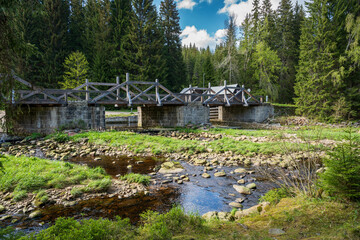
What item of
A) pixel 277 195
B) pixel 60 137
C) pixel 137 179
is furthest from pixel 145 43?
pixel 277 195

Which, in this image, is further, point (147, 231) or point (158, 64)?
point (158, 64)

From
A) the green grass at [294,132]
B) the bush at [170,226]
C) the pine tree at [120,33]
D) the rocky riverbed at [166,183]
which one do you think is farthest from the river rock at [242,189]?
the pine tree at [120,33]

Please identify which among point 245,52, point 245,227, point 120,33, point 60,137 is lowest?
point 245,227

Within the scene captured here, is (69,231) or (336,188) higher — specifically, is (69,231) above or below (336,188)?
below

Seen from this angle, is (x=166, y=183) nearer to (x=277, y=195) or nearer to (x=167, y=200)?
(x=167, y=200)

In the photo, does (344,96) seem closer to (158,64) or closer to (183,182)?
(183,182)

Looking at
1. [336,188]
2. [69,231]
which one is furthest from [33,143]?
[336,188]

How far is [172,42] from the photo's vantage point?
39.7 meters

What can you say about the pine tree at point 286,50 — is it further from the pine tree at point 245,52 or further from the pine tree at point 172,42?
the pine tree at point 172,42

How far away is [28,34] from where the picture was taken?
93.1ft

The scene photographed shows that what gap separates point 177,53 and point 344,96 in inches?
1042

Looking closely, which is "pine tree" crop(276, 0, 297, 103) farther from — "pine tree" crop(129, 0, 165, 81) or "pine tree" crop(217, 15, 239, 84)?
"pine tree" crop(129, 0, 165, 81)

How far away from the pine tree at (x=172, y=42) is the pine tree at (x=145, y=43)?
159 inches

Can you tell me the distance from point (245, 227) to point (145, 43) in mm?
32678
